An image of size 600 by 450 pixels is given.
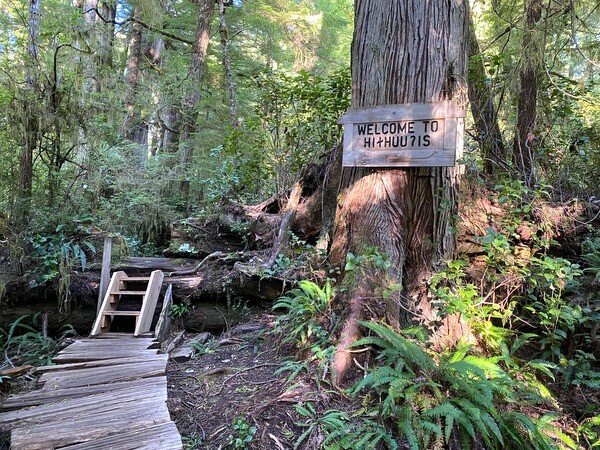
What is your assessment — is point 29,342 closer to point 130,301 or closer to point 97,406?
point 130,301

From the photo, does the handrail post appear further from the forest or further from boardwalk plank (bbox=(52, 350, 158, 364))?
boardwalk plank (bbox=(52, 350, 158, 364))

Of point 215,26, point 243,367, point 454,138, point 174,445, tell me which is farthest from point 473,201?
point 215,26

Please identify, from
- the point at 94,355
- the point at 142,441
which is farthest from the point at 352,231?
the point at 94,355

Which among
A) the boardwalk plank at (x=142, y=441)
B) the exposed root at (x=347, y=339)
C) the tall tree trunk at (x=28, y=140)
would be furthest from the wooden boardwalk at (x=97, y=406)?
the tall tree trunk at (x=28, y=140)

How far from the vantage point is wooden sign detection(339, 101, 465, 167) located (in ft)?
11.2

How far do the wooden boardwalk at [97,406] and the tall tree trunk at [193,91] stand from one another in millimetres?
5170

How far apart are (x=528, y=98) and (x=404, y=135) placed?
11.7 feet

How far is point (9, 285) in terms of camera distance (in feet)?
17.8

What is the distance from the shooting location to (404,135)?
143 inches

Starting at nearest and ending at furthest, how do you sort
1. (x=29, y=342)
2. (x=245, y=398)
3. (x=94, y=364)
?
(x=245, y=398), (x=94, y=364), (x=29, y=342)

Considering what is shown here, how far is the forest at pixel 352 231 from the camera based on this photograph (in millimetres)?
2961

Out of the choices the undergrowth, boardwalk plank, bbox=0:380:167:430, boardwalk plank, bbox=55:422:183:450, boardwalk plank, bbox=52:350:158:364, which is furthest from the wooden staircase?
boardwalk plank, bbox=55:422:183:450

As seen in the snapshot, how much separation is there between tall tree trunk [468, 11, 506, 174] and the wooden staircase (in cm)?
512

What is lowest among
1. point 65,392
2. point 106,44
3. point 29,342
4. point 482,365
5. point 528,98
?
point 29,342
